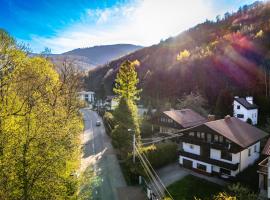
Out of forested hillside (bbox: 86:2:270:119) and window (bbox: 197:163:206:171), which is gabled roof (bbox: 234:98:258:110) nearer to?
forested hillside (bbox: 86:2:270:119)

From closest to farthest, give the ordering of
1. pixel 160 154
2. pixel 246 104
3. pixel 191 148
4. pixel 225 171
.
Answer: pixel 225 171 < pixel 191 148 < pixel 160 154 < pixel 246 104

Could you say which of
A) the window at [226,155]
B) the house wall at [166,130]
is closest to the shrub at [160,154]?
the window at [226,155]

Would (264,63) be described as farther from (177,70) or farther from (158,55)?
(158,55)

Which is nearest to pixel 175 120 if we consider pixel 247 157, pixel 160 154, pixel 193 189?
pixel 160 154

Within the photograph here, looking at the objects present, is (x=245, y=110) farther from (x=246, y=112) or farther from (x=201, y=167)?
(x=201, y=167)

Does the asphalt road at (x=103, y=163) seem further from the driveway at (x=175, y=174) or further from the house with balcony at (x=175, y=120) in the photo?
the house with balcony at (x=175, y=120)

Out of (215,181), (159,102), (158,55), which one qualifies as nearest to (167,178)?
(215,181)
